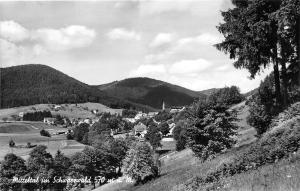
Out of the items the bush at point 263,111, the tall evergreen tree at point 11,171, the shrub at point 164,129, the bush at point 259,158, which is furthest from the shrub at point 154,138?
the bush at point 259,158

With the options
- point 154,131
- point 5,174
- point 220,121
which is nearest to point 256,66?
point 220,121

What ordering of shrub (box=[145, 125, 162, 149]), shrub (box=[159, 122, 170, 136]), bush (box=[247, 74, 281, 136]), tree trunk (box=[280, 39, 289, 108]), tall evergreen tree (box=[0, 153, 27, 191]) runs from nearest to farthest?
tree trunk (box=[280, 39, 289, 108])
bush (box=[247, 74, 281, 136])
tall evergreen tree (box=[0, 153, 27, 191])
shrub (box=[145, 125, 162, 149])
shrub (box=[159, 122, 170, 136])

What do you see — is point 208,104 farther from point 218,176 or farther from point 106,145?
point 106,145

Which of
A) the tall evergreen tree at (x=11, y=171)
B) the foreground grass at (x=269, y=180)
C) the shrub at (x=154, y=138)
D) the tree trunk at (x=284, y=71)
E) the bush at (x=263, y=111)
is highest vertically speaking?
the tree trunk at (x=284, y=71)

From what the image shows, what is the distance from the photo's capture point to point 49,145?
18538 cm

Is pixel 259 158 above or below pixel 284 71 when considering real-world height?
below

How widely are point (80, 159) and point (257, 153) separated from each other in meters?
61.9

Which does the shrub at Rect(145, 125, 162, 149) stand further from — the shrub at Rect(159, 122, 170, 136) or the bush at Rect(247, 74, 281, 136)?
the bush at Rect(247, 74, 281, 136)

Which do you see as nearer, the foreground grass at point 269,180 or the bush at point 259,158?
the foreground grass at point 269,180

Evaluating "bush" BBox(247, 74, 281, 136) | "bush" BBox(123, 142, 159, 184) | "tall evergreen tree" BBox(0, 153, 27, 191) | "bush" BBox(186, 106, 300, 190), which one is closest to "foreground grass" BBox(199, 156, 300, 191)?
"bush" BBox(186, 106, 300, 190)

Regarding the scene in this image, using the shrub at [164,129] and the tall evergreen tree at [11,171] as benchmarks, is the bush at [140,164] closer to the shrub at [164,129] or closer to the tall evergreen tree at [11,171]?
the tall evergreen tree at [11,171]

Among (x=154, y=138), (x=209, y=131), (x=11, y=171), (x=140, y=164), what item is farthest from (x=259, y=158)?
(x=154, y=138)

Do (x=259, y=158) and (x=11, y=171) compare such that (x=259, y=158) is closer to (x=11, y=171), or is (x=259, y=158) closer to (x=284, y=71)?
(x=284, y=71)

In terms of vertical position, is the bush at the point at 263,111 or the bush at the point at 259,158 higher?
the bush at the point at 263,111
